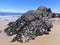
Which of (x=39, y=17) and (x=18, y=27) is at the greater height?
(x=39, y=17)

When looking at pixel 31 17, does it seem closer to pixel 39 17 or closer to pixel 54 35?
pixel 39 17

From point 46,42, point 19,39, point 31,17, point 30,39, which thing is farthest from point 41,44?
point 31,17

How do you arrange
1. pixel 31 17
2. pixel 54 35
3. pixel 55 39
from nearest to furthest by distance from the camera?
pixel 55 39
pixel 54 35
pixel 31 17

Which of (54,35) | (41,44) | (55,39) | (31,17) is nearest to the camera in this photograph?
(41,44)

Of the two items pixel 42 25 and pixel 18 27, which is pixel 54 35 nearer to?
pixel 42 25

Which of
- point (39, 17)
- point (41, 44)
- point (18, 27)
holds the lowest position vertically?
point (41, 44)

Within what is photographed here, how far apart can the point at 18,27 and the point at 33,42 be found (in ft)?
7.58

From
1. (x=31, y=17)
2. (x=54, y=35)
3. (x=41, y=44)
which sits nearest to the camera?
(x=41, y=44)

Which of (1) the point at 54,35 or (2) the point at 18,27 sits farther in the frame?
(2) the point at 18,27

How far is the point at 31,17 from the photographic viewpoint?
372 inches

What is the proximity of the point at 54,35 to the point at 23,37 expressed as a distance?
7.09 feet

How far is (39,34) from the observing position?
8609mm

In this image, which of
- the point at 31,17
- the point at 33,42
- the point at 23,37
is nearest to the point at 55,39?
the point at 33,42

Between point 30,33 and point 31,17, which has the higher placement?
point 31,17
